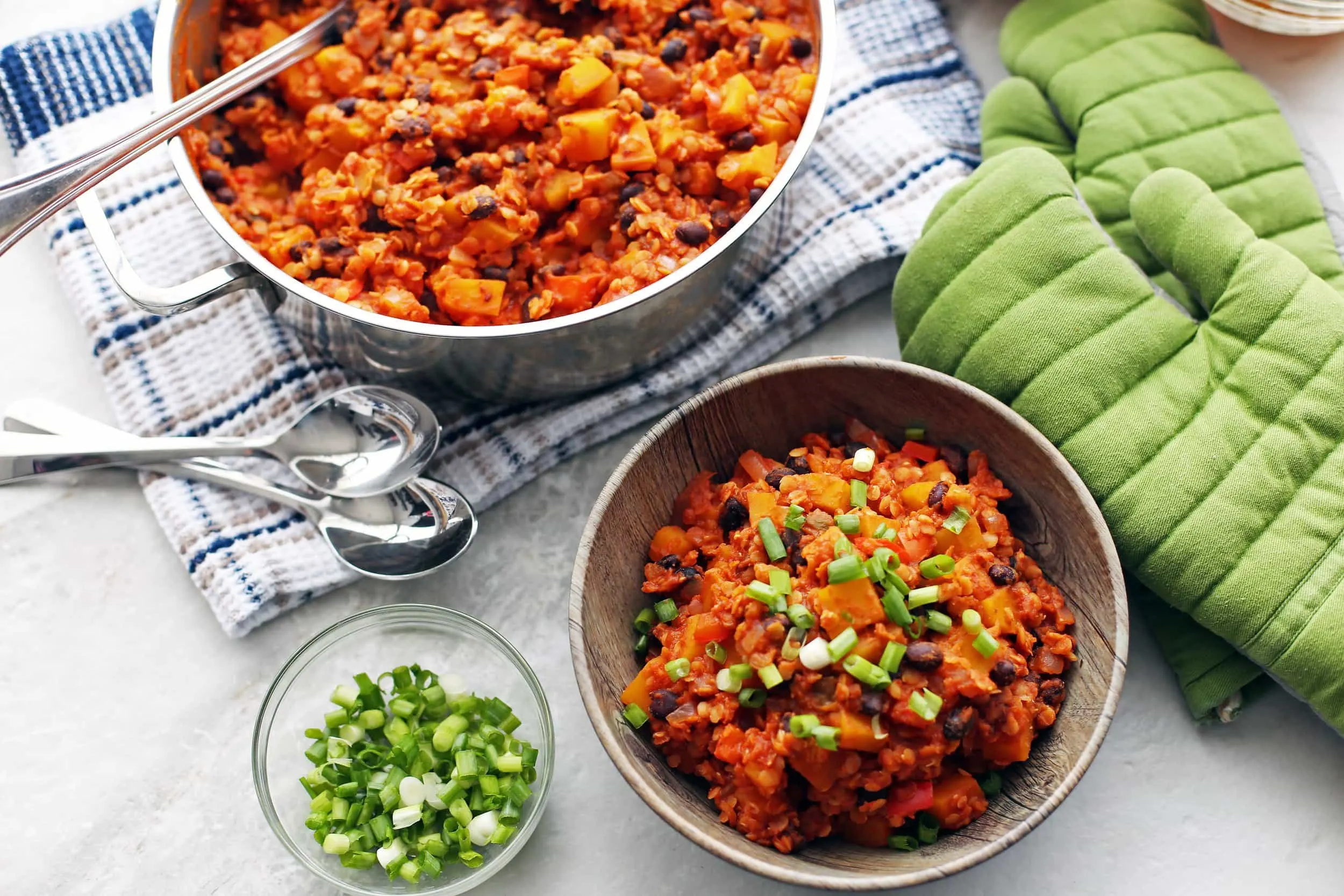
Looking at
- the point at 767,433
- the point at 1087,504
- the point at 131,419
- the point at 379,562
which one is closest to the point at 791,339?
the point at 767,433

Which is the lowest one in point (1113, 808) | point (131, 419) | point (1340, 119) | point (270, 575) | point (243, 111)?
point (1113, 808)

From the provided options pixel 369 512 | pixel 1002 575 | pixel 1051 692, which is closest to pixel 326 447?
pixel 369 512

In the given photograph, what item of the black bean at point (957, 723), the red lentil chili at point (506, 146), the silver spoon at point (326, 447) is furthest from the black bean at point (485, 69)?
the black bean at point (957, 723)

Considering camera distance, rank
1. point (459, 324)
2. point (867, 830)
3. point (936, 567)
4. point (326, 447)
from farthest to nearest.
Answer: point (326, 447), point (459, 324), point (867, 830), point (936, 567)

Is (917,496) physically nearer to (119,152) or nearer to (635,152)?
(635,152)

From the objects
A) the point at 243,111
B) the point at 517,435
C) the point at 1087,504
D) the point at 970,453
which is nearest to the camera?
the point at 1087,504

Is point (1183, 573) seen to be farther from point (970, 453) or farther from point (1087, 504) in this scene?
point (970, 453)

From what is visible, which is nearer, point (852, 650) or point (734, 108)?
point (852, 650)
